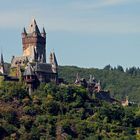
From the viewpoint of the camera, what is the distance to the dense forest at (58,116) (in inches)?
4596

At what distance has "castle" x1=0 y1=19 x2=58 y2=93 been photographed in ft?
414

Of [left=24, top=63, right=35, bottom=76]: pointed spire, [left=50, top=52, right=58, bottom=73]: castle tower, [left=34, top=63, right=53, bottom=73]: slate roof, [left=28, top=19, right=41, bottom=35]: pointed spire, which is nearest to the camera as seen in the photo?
[left=24, top=63, right=35, bottom=76]: pointed spire

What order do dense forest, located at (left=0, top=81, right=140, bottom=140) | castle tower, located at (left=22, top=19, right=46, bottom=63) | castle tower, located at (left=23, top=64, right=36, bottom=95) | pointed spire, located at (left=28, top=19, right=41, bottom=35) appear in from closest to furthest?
dense forest, located at (left=0, top=81, right=140, bottom=140) < castle tower, located at (left=23, top=64, right=36, bottom=95) < castle tower, located at (left=22, top=19, right=46, bottom=63) < pointed spire, located at (left=28, top=19, right=41, bottom=35)

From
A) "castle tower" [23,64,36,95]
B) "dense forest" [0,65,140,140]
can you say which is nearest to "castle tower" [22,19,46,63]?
"dense forest" [0,65,140,140]

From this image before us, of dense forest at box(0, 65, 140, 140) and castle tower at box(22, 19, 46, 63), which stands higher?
castle tower at box(22, 19, 46, 63)

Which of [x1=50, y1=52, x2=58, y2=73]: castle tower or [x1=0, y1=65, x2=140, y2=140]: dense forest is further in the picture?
[x1=50, y1=52, x2=58, y2=73]: castle tower

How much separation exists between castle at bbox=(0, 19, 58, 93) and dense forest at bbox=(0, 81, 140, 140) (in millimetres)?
2161

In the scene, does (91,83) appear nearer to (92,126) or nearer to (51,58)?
(51,58)

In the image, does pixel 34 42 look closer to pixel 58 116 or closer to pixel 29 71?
pixel 29 71

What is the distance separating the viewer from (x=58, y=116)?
400 feet

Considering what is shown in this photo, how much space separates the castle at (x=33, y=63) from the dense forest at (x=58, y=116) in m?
2.16

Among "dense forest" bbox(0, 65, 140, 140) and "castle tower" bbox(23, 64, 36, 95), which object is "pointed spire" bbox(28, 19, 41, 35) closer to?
"dense forest" bbox(0, 65, 140, 140)

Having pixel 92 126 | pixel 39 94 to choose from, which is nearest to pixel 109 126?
pixel 92 126

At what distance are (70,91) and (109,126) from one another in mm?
7722
